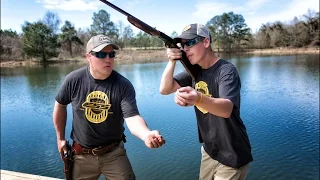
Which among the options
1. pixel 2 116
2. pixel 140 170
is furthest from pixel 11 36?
pixel 140 170

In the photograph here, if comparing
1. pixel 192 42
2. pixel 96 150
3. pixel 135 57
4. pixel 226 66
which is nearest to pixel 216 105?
pixel 226 66

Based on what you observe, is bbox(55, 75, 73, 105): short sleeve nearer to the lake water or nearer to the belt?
the belt

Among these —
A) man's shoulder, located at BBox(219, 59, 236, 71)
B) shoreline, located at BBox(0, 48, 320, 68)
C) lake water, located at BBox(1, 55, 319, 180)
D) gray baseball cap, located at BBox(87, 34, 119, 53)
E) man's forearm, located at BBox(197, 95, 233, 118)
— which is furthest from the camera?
shoreline, located at BBox(0, 48, 320, 68)

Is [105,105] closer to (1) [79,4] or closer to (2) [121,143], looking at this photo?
(2) [121,143]

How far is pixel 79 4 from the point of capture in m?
2.84

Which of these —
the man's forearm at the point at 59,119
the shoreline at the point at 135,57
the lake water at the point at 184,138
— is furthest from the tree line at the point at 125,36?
the man's forearm at the point at 59,119

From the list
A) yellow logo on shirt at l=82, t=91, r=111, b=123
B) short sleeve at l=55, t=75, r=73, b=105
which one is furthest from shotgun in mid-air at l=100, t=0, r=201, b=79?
short sleeve at l=55, t=75, r=73, b=105

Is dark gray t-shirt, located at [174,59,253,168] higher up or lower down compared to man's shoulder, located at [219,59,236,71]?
lower down

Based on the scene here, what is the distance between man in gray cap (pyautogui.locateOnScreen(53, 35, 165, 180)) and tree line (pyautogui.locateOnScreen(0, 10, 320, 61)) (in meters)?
45.9

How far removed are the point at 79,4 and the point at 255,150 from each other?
24.5 feet

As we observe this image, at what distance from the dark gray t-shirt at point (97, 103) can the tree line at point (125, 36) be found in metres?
45.9

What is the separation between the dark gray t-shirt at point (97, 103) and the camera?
287 cm

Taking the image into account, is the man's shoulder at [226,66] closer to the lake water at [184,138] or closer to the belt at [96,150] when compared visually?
the belt at [96,150]

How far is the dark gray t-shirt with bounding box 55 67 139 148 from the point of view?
2.87 m
